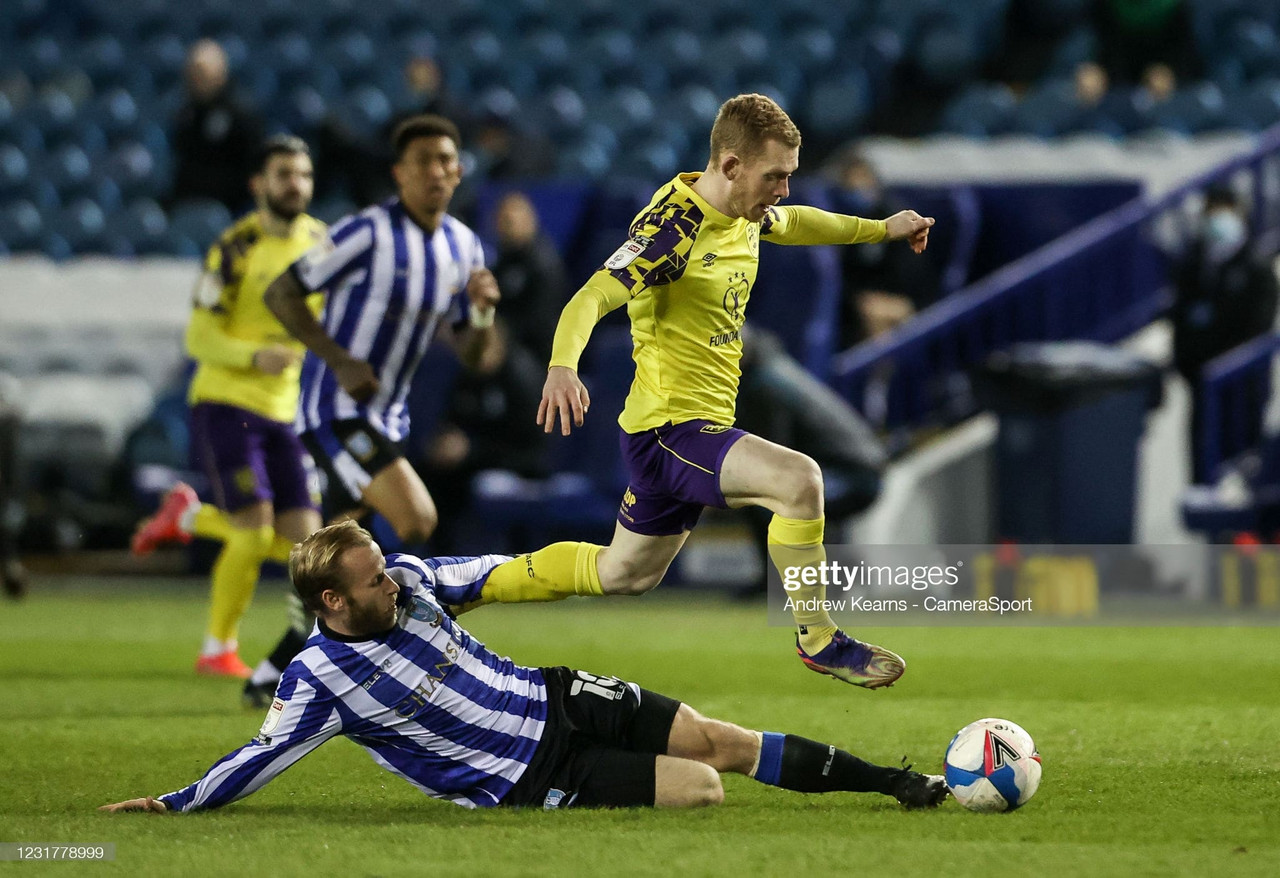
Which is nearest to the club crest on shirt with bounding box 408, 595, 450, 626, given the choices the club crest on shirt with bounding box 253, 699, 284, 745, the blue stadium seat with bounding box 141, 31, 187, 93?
the club crest on shirt with bounding box 253, 699, 284, 745

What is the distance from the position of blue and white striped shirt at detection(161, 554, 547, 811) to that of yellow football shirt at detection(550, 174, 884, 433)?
92cm

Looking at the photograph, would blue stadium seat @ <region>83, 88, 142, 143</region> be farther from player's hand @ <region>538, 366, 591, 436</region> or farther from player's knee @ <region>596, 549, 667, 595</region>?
player's hand @ <region>538, 366, 591, 436</region>

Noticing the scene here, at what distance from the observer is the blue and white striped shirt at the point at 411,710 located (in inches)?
184

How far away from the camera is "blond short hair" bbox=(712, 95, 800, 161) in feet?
17.2

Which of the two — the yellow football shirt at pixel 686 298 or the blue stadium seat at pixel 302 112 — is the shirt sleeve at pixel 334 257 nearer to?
the yellow football shirt at pixel 686 298

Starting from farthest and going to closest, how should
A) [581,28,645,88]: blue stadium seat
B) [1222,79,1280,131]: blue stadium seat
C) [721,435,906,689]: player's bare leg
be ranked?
[581,28,645,88]: blue stadium seat < [1222,79,1280,131]: blue stadium seat < [721,435,906,689]: player's bare leg

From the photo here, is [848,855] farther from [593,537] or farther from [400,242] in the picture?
[593,537]

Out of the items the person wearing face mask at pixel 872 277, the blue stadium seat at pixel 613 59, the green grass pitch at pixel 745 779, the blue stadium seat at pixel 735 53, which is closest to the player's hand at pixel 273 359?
the green grass pitch at pixel 745 779

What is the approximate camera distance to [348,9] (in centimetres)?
1733

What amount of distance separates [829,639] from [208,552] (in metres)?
8.92

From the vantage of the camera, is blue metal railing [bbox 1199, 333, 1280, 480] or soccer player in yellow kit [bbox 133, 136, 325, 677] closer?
soccer player in yellow kit [bbox 133, 136, 325, 677]

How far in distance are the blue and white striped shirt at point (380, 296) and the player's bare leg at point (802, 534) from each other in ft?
6.79

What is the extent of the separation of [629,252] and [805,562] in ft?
3.23

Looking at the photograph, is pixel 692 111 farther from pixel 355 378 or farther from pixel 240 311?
pixel 355 378
